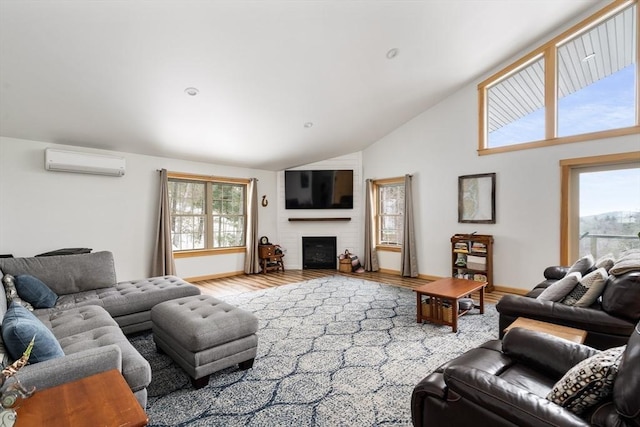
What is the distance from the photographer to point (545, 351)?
1574 mm

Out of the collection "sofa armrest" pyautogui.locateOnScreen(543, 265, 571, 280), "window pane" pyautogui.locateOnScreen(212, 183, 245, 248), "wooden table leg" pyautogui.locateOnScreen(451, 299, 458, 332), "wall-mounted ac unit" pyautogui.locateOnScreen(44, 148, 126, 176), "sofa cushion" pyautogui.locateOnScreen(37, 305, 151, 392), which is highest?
"wall-mounted ac unit" pyautogui.locateOnScreen(44, 148, 126, 176)

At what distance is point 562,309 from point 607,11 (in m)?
4.02

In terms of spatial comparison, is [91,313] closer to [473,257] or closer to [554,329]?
[554,329]

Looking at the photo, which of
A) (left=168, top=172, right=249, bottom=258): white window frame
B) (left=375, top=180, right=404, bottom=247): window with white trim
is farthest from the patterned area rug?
(left=375, top=180, right=404, bottom=247): window with white trim

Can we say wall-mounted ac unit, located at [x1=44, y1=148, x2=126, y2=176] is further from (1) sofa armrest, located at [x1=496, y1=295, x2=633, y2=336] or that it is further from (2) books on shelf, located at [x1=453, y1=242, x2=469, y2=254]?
(2) books on shelf, located at [x1=453, y1=242, x2=469, y2=254]

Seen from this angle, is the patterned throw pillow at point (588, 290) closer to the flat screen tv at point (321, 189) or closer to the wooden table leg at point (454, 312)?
the wooden table leg at point (454, 312)

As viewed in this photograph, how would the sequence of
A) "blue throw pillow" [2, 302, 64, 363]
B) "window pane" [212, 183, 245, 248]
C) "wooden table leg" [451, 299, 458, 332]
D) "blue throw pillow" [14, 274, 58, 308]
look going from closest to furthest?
"blue throw pillow" [2, 302, 64, 363], "blue throw pillow" [14, 274, 58, 308], "wooden table leg" [451, 299, 458, 332], "window pane" [212, 183, 245, 248]

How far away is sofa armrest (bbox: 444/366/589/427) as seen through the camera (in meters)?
1.03

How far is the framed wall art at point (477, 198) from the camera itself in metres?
4.79

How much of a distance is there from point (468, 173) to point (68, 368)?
17.8 feet

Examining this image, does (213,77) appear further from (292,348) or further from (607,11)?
(607,11)

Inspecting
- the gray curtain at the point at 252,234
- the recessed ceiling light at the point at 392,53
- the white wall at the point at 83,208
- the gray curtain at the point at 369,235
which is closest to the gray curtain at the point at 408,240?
the gray curtain at the point at 369,235

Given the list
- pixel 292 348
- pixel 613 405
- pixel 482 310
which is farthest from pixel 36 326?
pixel 482 310

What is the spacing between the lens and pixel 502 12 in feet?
11.3
